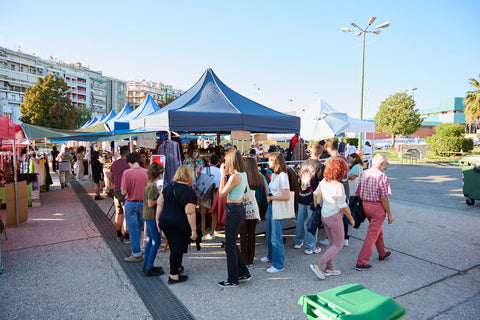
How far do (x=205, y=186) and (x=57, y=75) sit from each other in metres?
76.6

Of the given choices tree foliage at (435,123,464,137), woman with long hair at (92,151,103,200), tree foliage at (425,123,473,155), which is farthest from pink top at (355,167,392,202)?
tree foliage at (435,123,464,137)

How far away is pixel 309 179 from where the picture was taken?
15.7 ft

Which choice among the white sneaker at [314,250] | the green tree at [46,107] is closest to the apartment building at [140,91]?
the green tree at [46,107]

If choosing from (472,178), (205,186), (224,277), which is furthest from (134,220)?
(472,178)

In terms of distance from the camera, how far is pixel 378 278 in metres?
4.02

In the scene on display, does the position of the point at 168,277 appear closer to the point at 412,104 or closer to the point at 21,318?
the point at 21,318

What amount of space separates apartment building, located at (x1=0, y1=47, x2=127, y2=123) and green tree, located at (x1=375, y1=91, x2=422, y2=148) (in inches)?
2090

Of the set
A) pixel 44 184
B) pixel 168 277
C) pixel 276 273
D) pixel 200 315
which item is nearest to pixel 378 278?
pixel 276 273

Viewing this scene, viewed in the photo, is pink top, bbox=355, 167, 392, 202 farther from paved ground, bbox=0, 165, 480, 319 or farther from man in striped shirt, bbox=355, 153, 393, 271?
paved ground, bbox=0, 165, 480, 319

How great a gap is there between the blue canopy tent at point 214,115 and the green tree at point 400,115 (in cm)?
3359

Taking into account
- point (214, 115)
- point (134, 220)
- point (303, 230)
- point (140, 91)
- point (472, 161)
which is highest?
point (140, 91)

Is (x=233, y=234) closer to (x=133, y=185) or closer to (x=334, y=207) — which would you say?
(x=334, y=207)

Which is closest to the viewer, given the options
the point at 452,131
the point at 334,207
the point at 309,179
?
the point at 334,207

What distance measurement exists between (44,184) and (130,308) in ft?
33.5
